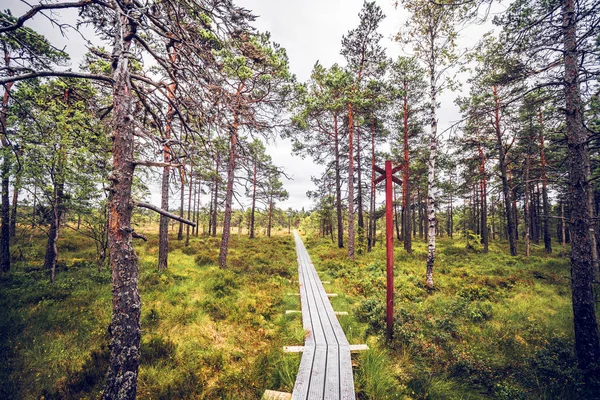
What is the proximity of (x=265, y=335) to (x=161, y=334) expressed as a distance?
2687 mm

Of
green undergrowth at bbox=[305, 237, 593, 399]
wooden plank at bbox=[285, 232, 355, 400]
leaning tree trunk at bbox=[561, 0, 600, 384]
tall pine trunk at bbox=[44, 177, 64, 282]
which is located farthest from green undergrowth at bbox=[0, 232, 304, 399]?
leaning tree trunk at bbox=[561, 0, 600, 384]

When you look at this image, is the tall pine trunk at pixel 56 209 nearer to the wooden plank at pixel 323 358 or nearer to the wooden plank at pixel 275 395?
the wooden plank at pixel 323 358

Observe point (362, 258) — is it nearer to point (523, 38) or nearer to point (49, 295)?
point (523, 38)

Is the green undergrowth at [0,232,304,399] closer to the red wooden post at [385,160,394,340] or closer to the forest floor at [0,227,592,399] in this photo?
the forest floor at [0,227,592,399]

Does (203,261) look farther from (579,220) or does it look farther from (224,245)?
(579,220)

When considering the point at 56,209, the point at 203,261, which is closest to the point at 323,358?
the point at 203,261

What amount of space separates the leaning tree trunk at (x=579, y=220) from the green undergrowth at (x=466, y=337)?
604 mm

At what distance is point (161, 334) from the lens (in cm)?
546

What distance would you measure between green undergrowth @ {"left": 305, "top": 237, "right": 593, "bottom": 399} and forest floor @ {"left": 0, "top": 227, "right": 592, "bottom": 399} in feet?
0.10

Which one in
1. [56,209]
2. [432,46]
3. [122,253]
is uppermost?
[432,46]

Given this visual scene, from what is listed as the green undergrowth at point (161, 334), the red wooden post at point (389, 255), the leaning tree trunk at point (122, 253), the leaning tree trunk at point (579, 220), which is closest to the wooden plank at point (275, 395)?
the green undergrowth at point (161, 334)

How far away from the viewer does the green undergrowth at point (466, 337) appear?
4223 millimetres

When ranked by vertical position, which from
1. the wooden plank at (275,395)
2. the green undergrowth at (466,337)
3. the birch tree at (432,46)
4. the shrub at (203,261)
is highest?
the birch tree at (432,46)

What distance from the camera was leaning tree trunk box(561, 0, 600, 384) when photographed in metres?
4.84
